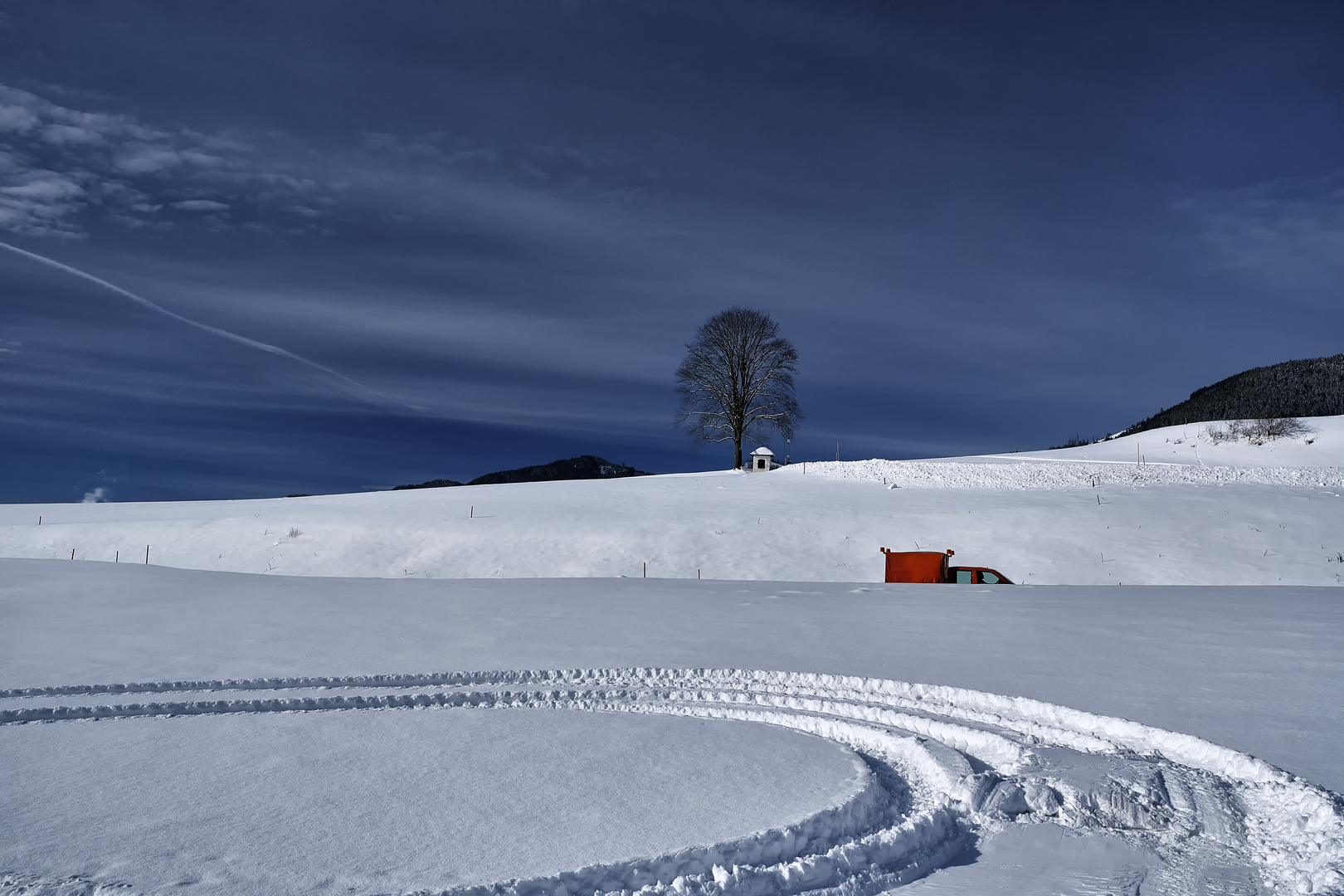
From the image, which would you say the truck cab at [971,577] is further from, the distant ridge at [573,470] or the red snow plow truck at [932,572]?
the distant ridge at [573,470]

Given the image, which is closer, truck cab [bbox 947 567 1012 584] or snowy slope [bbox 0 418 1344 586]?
truck cab [bbox 947 567 1012 584]

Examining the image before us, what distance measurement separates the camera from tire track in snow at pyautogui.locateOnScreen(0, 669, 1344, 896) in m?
3.83

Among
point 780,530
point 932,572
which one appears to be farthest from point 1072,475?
point 932,572

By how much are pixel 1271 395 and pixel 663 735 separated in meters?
66.0

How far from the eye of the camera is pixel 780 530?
20.5m

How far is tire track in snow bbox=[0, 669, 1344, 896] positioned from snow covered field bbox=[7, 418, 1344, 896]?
3 cm

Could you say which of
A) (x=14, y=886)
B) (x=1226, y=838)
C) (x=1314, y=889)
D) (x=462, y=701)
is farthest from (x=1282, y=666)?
(x=14, y=886)

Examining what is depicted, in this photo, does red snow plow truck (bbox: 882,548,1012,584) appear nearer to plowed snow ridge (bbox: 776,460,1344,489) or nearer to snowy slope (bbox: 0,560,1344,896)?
snowy slope (bbox: 0,560,1344,896)

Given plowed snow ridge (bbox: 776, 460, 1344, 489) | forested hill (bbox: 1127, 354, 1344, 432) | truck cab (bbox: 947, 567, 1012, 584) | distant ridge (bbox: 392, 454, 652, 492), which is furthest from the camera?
distant ridge (bbox: 392, 454, 652, 492)

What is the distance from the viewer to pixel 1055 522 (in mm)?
20203

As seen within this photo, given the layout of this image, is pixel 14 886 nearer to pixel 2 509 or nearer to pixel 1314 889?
pixel 1314 889

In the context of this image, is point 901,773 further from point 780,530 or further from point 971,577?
point 780,530

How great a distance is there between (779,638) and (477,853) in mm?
6512

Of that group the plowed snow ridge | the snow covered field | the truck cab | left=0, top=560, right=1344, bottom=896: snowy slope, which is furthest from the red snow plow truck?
the plowed snow ridge
